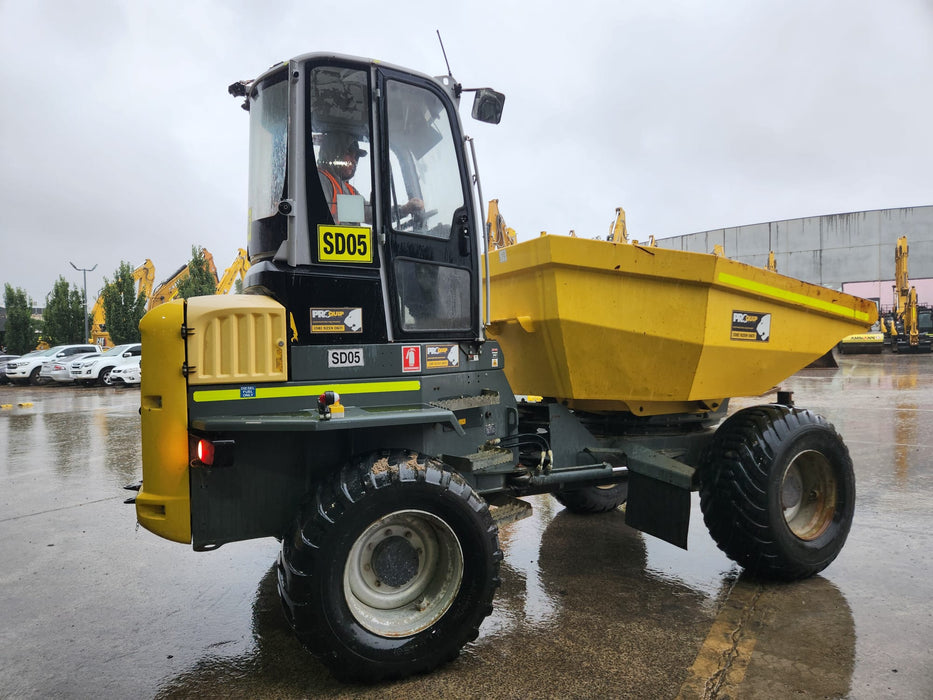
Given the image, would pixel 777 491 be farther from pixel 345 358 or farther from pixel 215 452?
pixel 215 452

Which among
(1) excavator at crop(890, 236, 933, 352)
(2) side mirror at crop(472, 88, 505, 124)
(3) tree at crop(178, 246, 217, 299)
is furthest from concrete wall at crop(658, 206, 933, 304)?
(2) side mirror at crop(472, 88, 505, 124)

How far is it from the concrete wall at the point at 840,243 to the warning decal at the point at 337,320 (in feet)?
162

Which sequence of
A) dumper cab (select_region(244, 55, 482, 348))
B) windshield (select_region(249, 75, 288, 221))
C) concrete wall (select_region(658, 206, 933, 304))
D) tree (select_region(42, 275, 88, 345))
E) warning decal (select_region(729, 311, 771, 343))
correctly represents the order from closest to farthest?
dumper cab (select_region(244, 55, 482, 348)) → windshield (select_region(249, 75, 288, 221)) → warning decal (select_region(729, 311, 771, 343)) → tree (select_region(42, 275, 88, 345)) → concrete wall (select_region(658, 206, 933, 304))

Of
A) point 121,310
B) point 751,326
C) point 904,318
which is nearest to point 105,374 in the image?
point 121,310

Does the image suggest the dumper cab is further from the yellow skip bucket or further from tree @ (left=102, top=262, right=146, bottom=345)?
tree @ (left=102, top=262, right=146, bottom=345)

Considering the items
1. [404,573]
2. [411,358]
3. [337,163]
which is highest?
[337,163]

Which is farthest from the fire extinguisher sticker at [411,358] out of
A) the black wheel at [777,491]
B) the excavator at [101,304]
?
the excavator at [101,304]

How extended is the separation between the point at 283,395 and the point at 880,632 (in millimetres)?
3510

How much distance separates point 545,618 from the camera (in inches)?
156

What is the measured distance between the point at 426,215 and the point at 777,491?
2.92 meters

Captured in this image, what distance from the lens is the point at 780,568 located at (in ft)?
14.4

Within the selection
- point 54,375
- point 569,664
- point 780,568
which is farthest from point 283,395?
point 54,375

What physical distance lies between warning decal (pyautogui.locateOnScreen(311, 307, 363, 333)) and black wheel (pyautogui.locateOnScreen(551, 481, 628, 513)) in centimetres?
314

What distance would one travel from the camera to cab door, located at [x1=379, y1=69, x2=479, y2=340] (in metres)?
3.72
